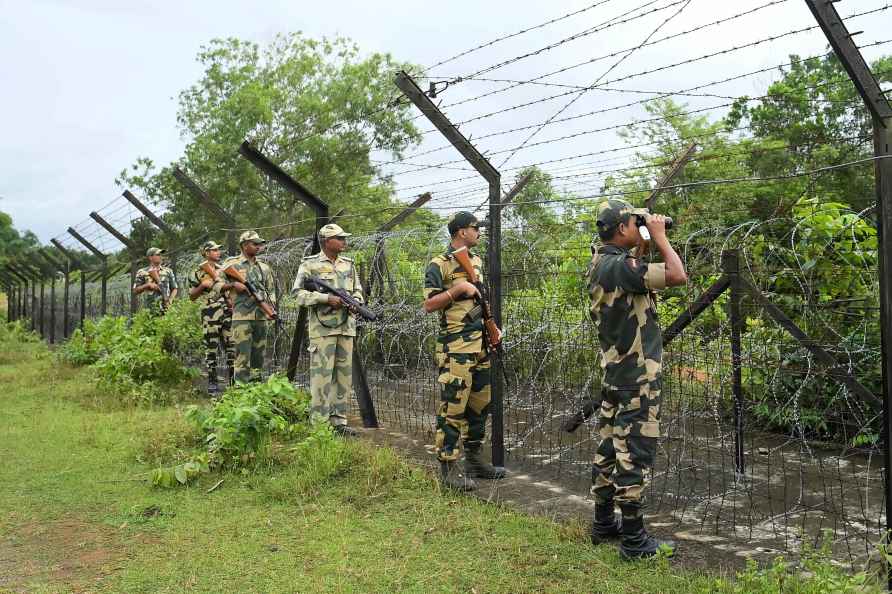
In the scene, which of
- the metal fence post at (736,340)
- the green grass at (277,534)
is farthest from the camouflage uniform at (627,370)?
the metal fence post at (736,340)

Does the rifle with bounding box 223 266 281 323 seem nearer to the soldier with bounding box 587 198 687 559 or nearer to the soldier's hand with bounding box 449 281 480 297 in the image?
the soldier's hand with bounding box 449 281 480 297

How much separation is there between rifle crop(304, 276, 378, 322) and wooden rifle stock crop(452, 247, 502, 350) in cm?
150

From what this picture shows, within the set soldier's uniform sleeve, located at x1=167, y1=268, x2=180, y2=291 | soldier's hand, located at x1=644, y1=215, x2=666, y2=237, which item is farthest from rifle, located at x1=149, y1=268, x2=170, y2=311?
soldier's hand, located at x1=644, y1=215, x2=666, y2=237

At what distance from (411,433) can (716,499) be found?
2735 mm

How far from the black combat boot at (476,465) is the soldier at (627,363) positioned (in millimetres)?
1214

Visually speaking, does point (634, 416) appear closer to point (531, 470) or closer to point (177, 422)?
point (531, 470)

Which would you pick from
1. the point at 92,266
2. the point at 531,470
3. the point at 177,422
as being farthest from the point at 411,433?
the point at 92,266

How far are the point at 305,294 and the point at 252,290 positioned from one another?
1.42 metres

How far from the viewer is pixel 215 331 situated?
874 centimetres

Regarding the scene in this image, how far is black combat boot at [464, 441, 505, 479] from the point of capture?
4812mm

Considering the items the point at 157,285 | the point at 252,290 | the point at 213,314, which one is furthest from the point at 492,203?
the point at 157,285

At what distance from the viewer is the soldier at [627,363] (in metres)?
→ 3.37

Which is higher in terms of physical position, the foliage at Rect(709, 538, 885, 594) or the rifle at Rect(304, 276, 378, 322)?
the rifle at Rect(304, 276, 378, 322)

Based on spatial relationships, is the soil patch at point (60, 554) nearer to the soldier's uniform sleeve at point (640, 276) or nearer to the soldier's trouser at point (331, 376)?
the soldier's trouser at point (331, 376)
